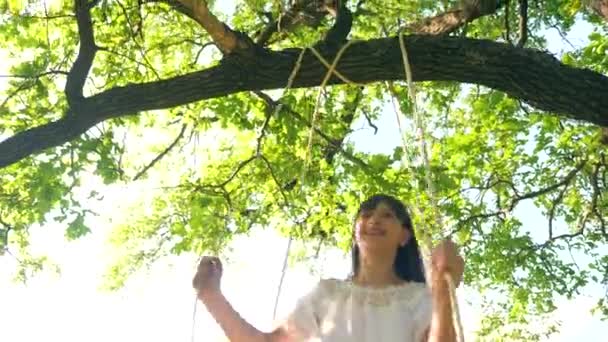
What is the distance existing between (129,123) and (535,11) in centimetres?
310

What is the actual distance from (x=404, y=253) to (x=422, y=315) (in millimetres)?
280

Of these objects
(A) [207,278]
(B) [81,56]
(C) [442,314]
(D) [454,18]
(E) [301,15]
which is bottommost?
(C) [442,314]

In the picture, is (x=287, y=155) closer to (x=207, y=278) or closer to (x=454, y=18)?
(x=454, y=18)

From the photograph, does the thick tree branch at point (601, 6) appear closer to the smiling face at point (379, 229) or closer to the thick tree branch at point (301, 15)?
the thick tree branch at point (301, 15)

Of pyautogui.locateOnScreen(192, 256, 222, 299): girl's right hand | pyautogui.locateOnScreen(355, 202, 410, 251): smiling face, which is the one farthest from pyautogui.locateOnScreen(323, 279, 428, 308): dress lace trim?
pyautogui.locateOnScreen(192, 256, 222, 299): girl's right hand

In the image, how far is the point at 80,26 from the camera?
3889 mm

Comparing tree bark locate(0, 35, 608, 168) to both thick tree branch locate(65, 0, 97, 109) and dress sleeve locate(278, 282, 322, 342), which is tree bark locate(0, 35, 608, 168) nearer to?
thick tree branch locate(65, 0, 97, 109)

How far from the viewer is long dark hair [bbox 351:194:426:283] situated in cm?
237

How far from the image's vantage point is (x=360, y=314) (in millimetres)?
2230

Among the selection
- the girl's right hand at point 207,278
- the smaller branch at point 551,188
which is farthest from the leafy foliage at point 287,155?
the girl's right hand at point 207,278

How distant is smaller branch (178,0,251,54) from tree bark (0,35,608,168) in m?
0.05

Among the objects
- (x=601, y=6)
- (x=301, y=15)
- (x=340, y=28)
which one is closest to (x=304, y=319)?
(x=340, y=28)

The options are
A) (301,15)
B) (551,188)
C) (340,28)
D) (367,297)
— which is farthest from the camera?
(551,188)

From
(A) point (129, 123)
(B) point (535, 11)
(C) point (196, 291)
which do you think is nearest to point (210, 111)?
(A) point (129, 123)
